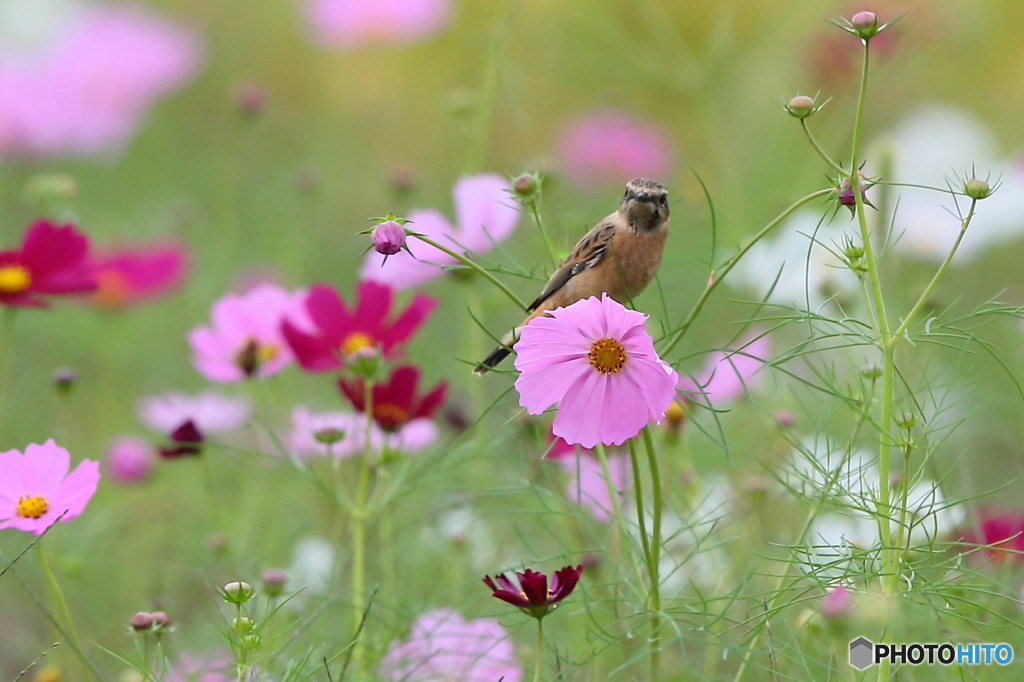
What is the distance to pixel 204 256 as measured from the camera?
2.42 meters

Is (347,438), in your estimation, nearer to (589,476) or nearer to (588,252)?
(589,476)

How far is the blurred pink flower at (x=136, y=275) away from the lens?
164 cm

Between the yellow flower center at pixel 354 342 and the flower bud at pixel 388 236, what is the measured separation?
0.36 metres

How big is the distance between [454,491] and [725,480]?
1.20 ft

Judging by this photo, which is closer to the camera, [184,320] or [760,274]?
[760,274]

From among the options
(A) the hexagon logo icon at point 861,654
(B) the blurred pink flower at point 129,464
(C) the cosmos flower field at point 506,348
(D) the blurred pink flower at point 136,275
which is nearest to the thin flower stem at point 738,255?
(C) the cosmos flower field at point 506,348

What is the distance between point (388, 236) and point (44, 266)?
20.6 inches

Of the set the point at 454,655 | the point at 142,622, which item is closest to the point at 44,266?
the point at 142,622

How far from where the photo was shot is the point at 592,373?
80 centimetres

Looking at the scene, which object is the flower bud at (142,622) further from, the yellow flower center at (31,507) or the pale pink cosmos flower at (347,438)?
the pale pink cosmos flower at (347,438)

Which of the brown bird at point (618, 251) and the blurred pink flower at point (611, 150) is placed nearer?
the brown bird at point (618, 251)

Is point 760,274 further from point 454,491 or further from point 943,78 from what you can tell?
point 943,78

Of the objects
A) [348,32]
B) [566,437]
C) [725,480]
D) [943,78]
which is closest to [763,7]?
[943,78]

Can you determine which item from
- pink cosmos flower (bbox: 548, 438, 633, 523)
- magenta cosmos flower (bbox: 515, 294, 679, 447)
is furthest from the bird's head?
pink cosmos flower (bbox: 548, 438, 633, 523)
